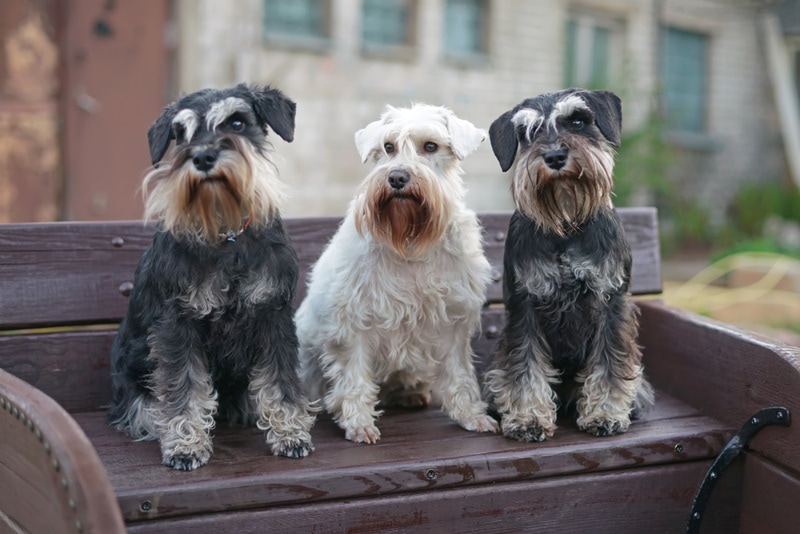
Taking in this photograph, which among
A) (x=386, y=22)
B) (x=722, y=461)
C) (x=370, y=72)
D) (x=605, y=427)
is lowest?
(x=722, y=461)

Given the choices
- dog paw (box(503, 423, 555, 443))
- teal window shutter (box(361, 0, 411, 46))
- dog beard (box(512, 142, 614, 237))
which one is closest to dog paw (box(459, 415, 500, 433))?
dog paw (box(503, 423, 555, 443))

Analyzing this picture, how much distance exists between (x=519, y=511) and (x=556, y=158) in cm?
130

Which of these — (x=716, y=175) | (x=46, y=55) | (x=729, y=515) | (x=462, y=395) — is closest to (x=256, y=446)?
(x=462, y=395)

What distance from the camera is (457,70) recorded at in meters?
11.1

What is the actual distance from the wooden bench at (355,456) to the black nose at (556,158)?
105cm

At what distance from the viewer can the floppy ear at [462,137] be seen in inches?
132

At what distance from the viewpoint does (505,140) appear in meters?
3.30

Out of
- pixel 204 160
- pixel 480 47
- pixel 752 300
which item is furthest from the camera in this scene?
pixel 480 47

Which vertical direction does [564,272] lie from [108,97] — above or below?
below

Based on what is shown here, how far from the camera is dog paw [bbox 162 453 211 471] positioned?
288 centimetres

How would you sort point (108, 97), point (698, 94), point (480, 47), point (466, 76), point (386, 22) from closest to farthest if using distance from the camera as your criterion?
point (108, 97), point (386, 22), point (466, 76), point (480, 47), point (698, 94)

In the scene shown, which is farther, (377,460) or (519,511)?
(519,511)

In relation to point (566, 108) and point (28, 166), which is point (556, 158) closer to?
point (566, 108)

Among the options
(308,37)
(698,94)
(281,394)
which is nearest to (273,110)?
(281,394)
